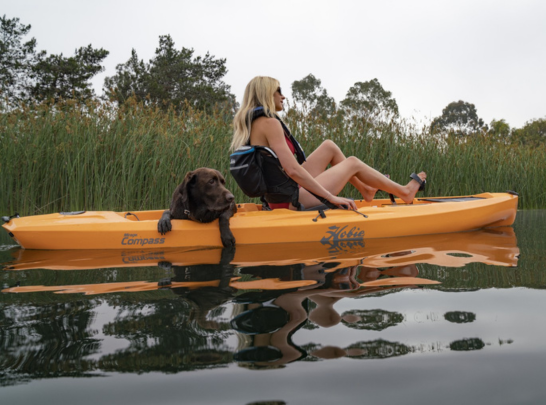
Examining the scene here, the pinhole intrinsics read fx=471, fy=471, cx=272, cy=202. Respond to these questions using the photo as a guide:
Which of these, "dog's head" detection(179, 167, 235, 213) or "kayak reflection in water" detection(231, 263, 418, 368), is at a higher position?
"dog's head" detection(179, 167, 235, 213)

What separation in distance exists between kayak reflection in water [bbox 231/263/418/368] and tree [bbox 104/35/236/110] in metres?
19.3

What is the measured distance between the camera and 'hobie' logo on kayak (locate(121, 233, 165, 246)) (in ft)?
12.2

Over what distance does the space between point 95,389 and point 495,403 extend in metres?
0.91

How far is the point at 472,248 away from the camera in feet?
10.7

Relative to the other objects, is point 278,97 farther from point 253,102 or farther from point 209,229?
point 209,229

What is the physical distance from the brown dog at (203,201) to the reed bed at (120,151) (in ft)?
6.20

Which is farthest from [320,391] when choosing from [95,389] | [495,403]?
[95,389]

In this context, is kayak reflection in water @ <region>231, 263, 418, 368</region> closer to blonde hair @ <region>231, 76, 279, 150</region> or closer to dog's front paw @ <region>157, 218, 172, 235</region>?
dog's front paw @ <region>157, 218, 172, 235</region>

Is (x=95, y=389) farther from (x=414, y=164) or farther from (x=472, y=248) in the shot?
(x=414, y=164)

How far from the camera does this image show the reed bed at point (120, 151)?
558cm

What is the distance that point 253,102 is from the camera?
379 centimetres

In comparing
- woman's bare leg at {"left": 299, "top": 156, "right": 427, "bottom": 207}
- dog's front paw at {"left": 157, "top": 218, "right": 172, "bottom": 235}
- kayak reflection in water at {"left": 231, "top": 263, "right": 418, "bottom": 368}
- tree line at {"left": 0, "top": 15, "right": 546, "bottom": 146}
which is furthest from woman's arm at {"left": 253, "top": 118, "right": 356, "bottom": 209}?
tree line at {"left": 0, "top": 15, "right": 546, "bottom": 146}

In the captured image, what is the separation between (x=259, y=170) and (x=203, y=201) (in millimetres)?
516

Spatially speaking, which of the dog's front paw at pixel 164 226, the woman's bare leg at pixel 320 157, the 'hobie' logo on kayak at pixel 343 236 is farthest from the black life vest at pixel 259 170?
the dog's front paw at pixel 164 226
